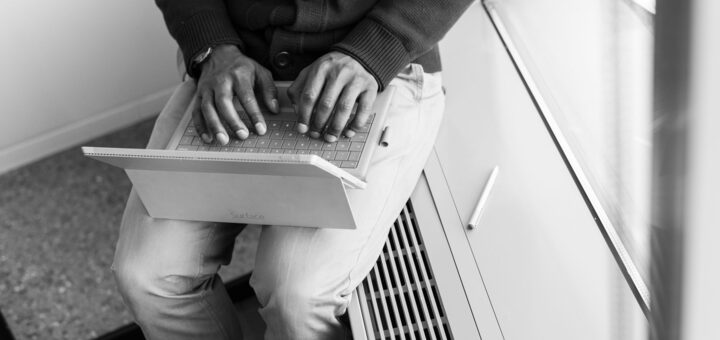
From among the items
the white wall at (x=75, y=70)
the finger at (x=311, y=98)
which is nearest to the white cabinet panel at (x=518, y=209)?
the finger at (x=311, y=98)

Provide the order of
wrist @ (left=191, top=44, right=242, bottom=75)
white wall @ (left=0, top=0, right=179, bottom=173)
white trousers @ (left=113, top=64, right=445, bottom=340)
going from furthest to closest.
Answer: white wall @ (left=0, top=0, right=179, bottom=173), wrist @ (left=191, top=44, right=242, bottom=75), white trousers @ (left=113, top=64, right=445, bottom=340)

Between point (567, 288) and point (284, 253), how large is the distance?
0.36 m

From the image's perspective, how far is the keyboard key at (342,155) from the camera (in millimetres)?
957

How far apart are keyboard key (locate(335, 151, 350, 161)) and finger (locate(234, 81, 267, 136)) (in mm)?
118

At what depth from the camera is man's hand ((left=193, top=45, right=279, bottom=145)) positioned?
1012 millimetres

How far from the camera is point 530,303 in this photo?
90 centimetres

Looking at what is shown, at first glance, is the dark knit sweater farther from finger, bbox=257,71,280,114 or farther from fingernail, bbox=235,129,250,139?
fingernail, bbox=235,129,250,139

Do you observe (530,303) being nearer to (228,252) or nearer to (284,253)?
(284,253)

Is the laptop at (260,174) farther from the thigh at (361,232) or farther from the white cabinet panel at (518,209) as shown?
the white cabinet panel at (518,209)

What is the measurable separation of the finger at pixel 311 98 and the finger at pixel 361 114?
0.04m

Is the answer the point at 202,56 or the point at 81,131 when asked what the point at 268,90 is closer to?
the point at 202,56

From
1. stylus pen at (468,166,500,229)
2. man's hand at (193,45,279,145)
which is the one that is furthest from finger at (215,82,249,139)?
stylus pen at (468,166,500,229)

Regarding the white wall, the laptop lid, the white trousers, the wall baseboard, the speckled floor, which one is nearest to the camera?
the laptop lid

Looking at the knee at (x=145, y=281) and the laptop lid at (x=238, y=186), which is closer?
the laptop lid at (x=238, y=186)
